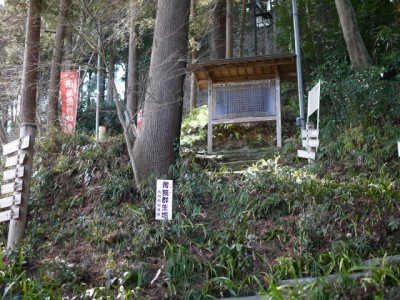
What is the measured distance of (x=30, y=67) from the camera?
32.7 feet

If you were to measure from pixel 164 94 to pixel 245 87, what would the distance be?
2.82 m

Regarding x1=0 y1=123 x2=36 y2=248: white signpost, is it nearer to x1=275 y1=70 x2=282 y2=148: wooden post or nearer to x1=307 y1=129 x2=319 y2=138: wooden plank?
x1=307 y1=129 x2=319 y2=138: wooden plank

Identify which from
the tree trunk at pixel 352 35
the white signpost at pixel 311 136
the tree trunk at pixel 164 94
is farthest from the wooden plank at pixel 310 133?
the tree trunk at pixel 352 35

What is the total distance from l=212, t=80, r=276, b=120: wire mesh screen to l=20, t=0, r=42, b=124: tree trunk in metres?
4.19

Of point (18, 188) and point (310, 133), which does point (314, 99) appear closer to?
point (310, 133)

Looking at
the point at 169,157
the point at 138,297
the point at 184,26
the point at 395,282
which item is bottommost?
the point at 138,297

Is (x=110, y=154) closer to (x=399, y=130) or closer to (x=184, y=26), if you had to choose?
(x=184, y=26)

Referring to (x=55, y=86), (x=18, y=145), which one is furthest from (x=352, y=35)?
(x=18, y=145)

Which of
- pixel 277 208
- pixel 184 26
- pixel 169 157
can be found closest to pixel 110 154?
pixel 169 157

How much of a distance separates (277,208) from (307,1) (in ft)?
29.5

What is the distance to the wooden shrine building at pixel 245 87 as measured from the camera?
34.6ft

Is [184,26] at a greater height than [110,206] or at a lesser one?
greater

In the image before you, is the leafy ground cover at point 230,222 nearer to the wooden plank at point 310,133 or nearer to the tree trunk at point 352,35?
the wooden plank at point 310,133

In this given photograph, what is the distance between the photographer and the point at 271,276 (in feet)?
18.1
